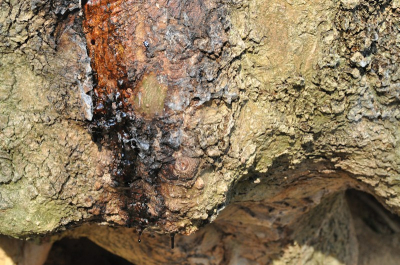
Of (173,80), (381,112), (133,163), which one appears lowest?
(133,163)

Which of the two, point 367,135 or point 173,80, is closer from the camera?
point 173,80

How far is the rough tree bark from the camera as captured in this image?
959 millimetres

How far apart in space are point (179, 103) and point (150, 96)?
2.3 inches

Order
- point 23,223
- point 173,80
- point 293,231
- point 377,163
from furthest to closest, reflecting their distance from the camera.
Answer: point 293,231
point 377,163
point 23,223
point 173,80

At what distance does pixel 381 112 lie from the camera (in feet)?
3.77

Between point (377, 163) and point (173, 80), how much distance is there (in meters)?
0.57

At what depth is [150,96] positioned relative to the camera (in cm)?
96

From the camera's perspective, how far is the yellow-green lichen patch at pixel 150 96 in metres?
0.95

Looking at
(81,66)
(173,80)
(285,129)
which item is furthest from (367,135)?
(81,66)

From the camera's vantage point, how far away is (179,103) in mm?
950

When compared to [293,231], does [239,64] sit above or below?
above

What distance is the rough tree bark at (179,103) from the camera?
0.96 m

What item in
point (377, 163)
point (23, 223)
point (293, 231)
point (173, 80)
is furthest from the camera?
point (293, 231)

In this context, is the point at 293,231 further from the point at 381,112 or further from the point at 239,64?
the point at 239,64
